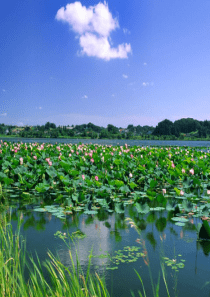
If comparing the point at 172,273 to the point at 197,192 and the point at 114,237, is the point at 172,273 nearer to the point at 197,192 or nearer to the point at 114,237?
the point at 114,237

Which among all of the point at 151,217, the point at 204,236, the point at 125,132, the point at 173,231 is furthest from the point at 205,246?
the point at 125,132

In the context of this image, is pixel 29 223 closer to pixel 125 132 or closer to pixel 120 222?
pixel 120 222

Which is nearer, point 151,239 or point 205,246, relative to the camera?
point 205,246

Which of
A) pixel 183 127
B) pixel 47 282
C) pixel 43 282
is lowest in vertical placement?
pixel 47 282

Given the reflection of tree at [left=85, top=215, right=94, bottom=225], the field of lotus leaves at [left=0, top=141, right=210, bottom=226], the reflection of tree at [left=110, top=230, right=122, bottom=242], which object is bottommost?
the reflection of tree at [left=110, top=230, right=122, bottom=242]

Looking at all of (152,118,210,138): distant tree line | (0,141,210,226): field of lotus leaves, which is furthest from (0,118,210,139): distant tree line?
(0,141,210,226): field of lotus leaves

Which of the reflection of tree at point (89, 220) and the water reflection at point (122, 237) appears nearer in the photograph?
the water reflection at point (122, 237)

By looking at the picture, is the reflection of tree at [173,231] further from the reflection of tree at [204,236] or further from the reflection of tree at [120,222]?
the reflection of tree at [120,222]

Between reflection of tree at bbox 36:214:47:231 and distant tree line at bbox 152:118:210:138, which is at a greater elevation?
distant tree line at bbox 152:118:210:138

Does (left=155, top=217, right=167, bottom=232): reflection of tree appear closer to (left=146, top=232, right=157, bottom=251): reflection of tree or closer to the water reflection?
the water reflection

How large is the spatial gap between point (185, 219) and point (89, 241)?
4.97 feet

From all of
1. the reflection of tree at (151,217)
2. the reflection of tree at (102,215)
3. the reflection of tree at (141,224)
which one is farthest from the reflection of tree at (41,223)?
the reflection of tree at (151,217)

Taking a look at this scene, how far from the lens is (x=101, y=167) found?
7090 millimetres

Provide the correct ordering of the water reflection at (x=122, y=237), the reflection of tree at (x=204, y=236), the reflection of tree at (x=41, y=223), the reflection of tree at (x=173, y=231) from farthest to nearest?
the reflection of tree at (x=41, y=223)
the reflection of tree at (x=173, y=231)
the reflection of tree at (x=204, y=236)
the water reflection at (x=122, y=237)
